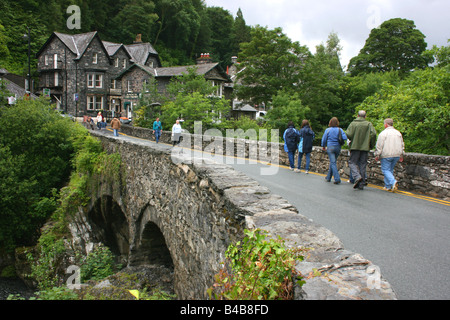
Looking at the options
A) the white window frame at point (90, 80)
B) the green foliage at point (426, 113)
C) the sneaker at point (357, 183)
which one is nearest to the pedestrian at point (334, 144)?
the sneaker at point (357, 183)

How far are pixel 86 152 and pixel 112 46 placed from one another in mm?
42166

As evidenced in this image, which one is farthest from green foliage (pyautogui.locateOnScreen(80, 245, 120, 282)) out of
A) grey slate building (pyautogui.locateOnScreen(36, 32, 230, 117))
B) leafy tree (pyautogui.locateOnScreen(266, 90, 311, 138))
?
grey slate building (pyautogui.locateOnScreen(36, 32, 230, 117))

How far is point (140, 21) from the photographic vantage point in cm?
6575

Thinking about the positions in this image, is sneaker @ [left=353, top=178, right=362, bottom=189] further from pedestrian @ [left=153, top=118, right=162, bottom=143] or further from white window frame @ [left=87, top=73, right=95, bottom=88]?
white window frame @ [left=87, top=73, right=95, bottom=88]

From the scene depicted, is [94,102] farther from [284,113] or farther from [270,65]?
[284,113]

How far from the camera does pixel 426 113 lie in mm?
16719

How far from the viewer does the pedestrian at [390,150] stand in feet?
28.8

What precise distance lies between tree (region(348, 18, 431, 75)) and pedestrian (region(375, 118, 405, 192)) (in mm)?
43420

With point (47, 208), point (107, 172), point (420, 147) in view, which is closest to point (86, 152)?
point (107, 172)

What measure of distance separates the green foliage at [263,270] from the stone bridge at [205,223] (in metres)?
0.12

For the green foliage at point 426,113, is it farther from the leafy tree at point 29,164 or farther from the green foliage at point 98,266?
the leafy tree at point 29,164

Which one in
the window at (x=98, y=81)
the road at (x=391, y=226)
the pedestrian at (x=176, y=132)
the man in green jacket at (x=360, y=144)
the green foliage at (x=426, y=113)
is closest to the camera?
the road at (x=391, y=226)

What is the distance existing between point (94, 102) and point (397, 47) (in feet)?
142

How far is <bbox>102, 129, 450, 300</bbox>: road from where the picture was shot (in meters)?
3.93
